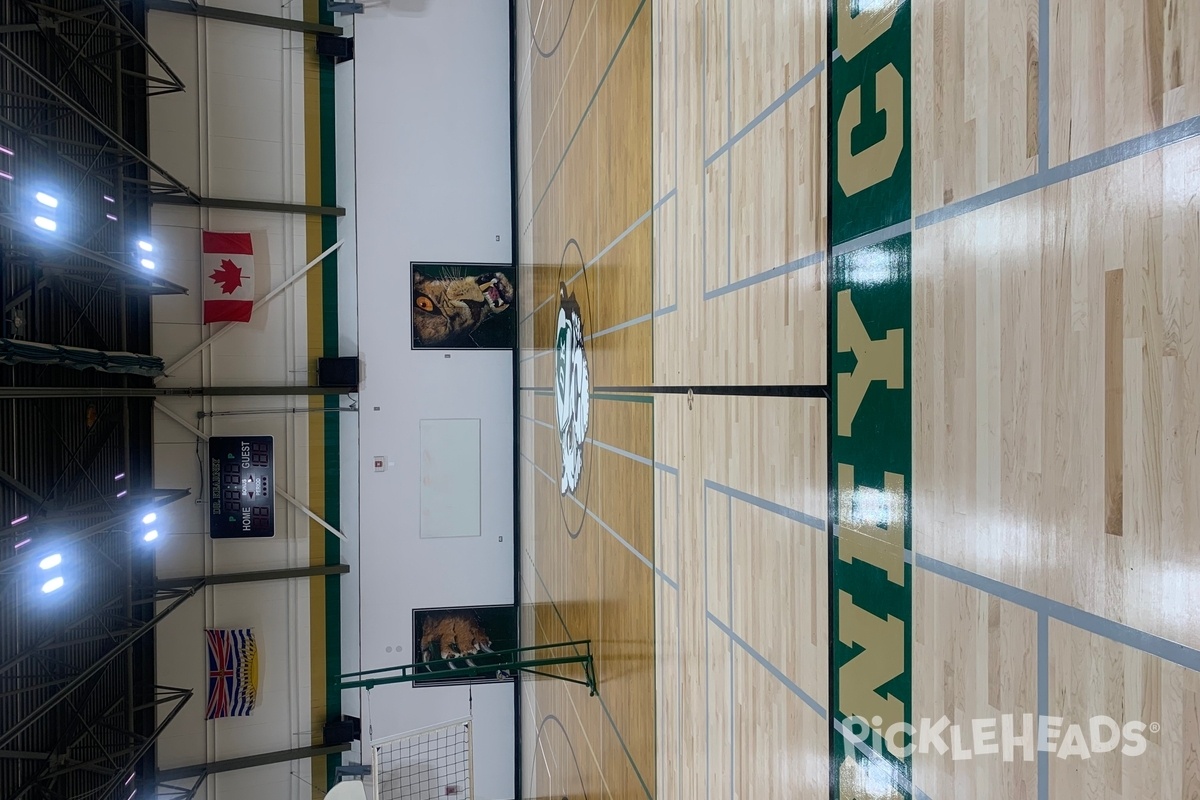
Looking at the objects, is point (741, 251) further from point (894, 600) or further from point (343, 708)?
point (343, 708)

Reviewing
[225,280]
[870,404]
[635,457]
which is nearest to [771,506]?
[870,404]

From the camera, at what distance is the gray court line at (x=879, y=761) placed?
1.13 meters

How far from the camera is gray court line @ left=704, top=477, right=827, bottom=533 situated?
146cm

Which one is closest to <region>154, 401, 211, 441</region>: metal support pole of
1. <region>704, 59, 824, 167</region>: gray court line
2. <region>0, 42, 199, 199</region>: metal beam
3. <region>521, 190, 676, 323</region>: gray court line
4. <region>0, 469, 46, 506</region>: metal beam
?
<region>0, 469, 46, 506</region>: metal beam

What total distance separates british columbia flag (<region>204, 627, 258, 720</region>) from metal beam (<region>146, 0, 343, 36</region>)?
A: 5601 mm

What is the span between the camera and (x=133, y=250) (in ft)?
19.1

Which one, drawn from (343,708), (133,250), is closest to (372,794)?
(343,708)

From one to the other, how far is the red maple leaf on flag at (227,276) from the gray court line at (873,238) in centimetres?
641

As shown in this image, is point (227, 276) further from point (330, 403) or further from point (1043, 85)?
point (1043, 85)

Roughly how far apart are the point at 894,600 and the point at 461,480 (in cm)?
612

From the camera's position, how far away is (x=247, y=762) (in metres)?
6.24

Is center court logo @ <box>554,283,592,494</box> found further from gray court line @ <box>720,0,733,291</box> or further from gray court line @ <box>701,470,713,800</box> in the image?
gray court line @ <box>720,0,733,291</box>

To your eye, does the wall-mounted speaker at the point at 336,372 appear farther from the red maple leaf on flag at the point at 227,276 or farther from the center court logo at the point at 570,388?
the center court logo at the point at 570,388

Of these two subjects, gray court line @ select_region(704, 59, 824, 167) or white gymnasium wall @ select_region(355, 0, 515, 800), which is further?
white gymnasium wall @ select_region(355, 0, 515, 800)
